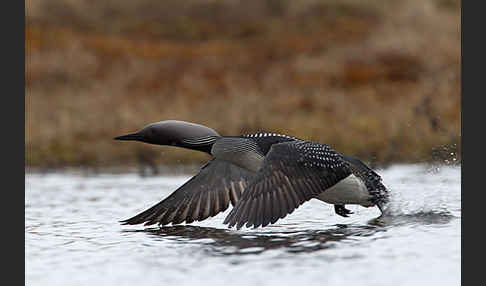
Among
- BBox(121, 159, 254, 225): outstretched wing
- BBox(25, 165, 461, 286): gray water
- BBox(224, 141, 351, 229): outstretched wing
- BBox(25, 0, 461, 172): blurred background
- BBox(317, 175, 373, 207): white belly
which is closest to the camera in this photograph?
BBox(25, 165, 461, 286): gray water

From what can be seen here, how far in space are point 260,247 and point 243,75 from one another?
13.2 meters

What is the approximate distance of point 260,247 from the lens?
6090mm

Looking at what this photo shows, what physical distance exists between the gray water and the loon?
167 millimetres

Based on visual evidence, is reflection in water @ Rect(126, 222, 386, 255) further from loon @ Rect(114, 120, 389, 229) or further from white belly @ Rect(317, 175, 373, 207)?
white belly @ Rect(317, 175, 373, 207)

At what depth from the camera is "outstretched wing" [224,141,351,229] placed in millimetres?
6383

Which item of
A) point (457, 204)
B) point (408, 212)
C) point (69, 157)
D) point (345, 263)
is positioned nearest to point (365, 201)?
point (408, 212)

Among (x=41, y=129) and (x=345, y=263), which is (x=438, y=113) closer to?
(x=41, y=129)

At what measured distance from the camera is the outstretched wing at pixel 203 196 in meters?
7.30

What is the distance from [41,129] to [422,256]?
10.1 meters

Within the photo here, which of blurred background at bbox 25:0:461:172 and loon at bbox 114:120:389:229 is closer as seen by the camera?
loon at bbox 114:120:389:229

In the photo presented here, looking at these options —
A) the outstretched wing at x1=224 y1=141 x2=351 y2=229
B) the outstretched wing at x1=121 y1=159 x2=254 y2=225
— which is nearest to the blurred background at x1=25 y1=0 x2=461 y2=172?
the outstretched wing at x1=121 y1=159 x2=254 y2=225

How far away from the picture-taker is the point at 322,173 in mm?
6848

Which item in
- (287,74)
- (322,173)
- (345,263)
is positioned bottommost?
(345,263)

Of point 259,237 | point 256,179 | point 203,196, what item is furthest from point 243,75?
point 259,237
